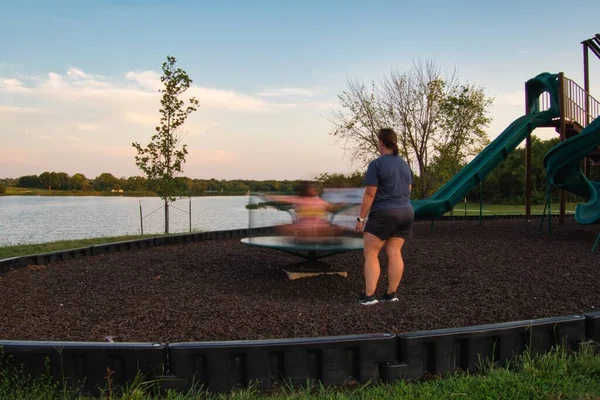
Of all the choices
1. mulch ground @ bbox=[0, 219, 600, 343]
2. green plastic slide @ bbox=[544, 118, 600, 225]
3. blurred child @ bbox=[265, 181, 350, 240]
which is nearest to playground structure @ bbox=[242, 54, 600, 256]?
green plastic slide @ bbox=[544, 118, 600, 225]

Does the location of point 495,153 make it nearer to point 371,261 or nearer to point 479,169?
point 479,169

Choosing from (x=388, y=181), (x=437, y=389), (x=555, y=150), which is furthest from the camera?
(x=555, y=150)

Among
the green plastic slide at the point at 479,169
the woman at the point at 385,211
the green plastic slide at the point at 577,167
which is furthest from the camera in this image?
the green plastic slide at the point at 479,169

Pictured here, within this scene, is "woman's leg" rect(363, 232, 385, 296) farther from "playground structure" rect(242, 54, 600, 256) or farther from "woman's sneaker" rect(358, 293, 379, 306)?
"playground structure" rect(242, 54, 600, 256)

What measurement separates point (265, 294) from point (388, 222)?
1.65 metres

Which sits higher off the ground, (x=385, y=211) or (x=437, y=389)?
(x=385, y=211)

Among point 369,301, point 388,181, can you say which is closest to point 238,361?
point 369,301

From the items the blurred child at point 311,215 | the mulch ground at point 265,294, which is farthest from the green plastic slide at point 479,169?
the blurred child at point 311,215

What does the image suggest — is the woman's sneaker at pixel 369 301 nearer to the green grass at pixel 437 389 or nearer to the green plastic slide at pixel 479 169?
the green grass at pixel 437 389

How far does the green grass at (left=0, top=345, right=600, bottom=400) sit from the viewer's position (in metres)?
3.00

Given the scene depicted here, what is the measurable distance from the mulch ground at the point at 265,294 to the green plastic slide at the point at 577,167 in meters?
1.77

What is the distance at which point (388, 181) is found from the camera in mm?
5051

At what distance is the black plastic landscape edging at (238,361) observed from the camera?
10.5 ft

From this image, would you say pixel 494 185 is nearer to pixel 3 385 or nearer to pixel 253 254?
pixel 253 254
